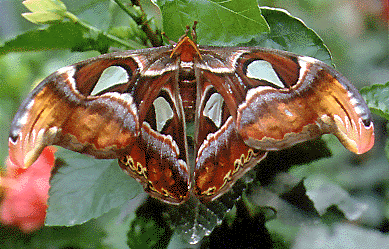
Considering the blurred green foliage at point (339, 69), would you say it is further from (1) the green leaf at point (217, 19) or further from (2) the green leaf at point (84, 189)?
(1) the green leaf at point (217, 19)

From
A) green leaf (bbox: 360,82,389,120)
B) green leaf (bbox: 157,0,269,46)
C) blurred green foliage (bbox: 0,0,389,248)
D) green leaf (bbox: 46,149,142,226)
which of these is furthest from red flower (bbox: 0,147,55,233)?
green leaf (bbox: 360,82,389,120)

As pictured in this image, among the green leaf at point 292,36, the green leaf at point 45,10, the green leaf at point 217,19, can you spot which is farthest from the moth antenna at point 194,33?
the green leaf at point 45,10

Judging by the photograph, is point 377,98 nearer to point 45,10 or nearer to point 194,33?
point 194,33

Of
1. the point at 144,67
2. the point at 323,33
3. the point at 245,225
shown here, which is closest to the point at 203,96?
the point at 144,67

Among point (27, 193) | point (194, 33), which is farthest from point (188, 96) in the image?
point (27, 193)

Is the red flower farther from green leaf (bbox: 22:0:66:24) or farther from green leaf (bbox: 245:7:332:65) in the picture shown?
green leaf (bbox: 245:7:332:65)

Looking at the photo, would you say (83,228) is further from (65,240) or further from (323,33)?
(323,33)
